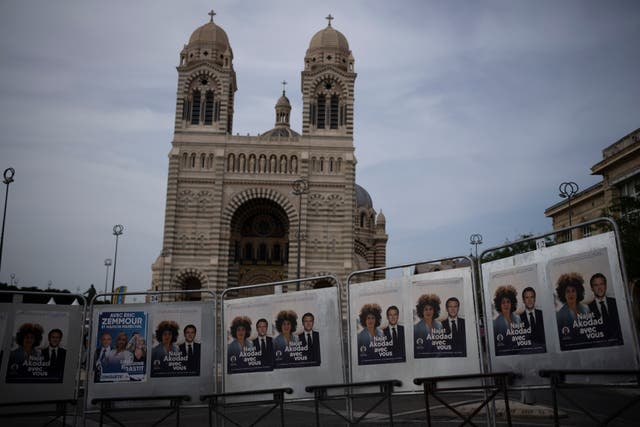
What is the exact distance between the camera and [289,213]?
42062 mm

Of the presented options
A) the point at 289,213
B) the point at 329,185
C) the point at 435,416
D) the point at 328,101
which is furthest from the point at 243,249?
the point at 435,416

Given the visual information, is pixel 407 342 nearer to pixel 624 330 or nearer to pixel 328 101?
pixel 624 330

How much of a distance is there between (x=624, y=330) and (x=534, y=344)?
3.38 ft

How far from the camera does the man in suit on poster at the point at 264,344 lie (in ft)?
26.6

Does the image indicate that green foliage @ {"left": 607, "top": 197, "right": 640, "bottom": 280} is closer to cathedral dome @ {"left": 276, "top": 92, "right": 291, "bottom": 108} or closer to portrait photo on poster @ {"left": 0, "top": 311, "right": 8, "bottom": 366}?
portrait photo on poster @ {"left": 0, "top": 311, "right": 8, "bottom": 366}

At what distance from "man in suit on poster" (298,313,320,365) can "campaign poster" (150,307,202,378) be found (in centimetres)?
155

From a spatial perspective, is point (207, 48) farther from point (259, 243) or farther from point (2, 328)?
point (2, 328)

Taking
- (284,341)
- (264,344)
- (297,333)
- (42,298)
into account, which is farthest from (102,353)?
(42,298)

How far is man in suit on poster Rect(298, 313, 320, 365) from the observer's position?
788 centimetres

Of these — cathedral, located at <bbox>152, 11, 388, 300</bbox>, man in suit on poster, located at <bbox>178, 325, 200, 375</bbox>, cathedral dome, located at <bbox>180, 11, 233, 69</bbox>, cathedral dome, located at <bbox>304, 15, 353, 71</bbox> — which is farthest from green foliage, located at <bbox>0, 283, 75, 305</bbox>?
cathedral dome, located at <bbox>304, 15, 353, 71</bbox>

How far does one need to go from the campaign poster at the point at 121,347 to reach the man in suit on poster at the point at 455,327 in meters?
4.18

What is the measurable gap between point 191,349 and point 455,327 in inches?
145

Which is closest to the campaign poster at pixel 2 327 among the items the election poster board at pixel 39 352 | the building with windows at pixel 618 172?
the election poster board at pixel 39 352

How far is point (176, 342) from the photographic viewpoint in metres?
8.42
